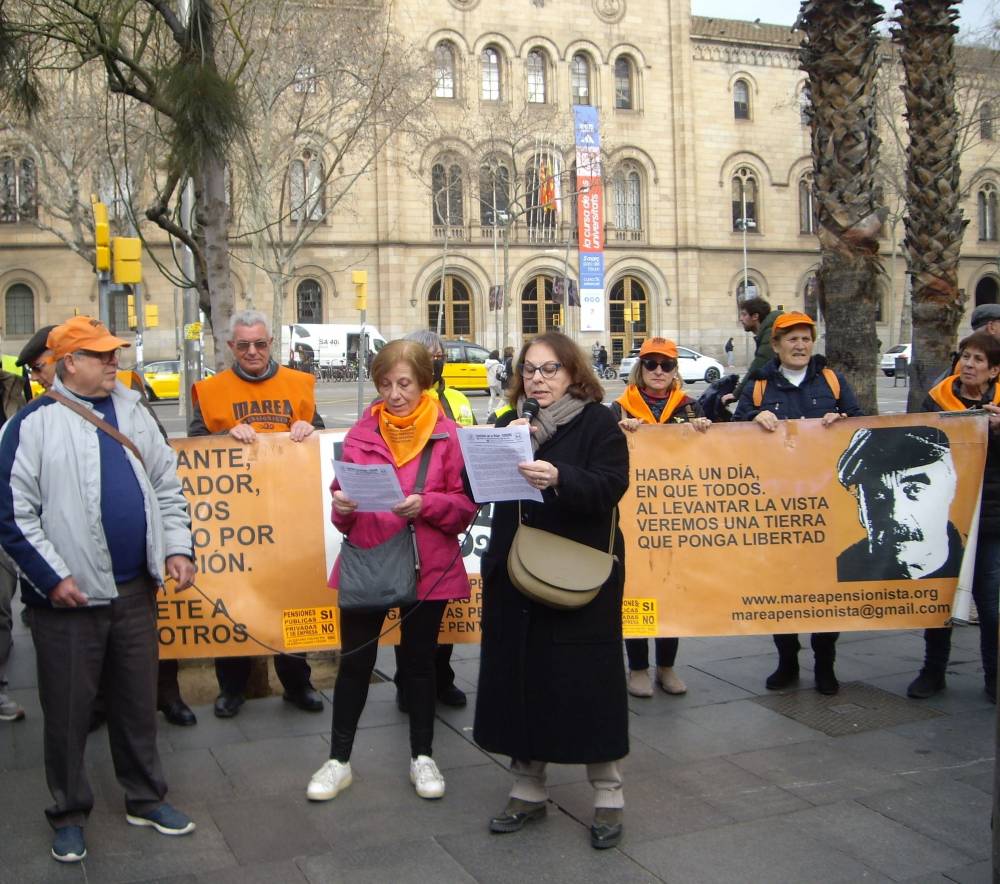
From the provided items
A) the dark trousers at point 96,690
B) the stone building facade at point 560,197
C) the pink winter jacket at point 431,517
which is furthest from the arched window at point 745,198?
the dark trousers at point 96,690

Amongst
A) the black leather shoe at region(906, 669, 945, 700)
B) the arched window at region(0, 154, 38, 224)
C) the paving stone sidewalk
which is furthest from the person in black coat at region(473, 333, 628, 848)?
the arched window at region(0, 154, 38, 224)

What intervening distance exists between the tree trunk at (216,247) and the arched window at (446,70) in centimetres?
4229

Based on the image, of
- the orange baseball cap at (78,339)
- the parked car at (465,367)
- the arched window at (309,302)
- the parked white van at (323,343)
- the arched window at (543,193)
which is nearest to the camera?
the orange baseball cap at (78,339)

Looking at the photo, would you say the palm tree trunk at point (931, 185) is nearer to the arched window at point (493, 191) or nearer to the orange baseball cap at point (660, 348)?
the orange baseball cap at point (660, 348)

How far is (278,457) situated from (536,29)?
47542 mm

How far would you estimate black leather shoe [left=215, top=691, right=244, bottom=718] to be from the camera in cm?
566

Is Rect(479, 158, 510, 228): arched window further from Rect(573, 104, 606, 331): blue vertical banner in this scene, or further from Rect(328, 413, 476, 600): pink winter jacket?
Rect(328, 413, 476, 600): pink winter jacket

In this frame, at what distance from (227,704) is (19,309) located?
1740 inches

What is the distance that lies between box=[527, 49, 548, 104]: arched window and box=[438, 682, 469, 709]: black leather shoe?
154ft

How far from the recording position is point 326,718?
18.5ft

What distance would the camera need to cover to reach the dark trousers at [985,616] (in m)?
5.65

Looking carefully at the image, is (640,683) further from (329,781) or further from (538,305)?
(538,305)

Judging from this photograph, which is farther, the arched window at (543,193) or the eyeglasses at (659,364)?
the arched window at (543,193)

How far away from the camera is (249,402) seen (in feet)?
19.0
